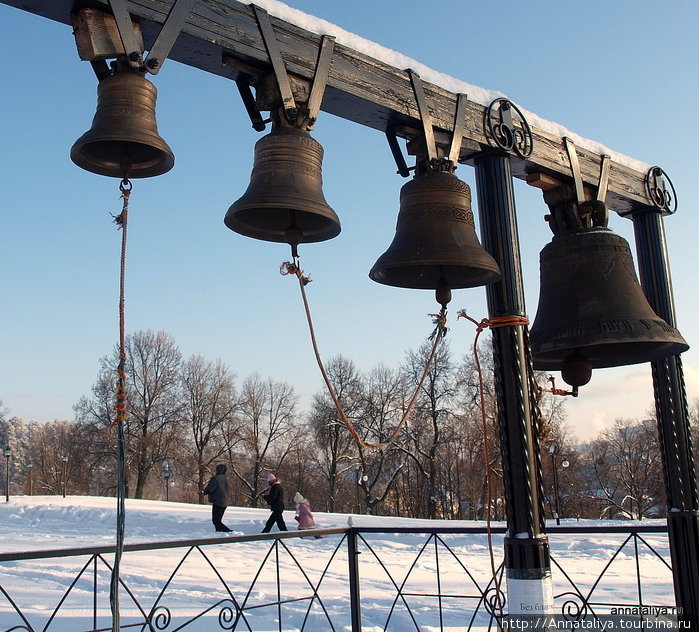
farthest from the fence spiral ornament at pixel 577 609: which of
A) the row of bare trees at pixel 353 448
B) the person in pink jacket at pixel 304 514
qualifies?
the row of bare trees at pixel 353 448

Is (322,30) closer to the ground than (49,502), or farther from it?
farther from it

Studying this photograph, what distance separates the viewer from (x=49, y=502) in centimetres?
2452

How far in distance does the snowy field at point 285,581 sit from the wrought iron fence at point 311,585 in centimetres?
3

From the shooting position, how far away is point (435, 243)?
3461 mm

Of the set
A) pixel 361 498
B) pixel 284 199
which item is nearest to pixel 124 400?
pixel 284 199

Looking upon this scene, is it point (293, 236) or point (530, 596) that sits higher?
point (293, 236)

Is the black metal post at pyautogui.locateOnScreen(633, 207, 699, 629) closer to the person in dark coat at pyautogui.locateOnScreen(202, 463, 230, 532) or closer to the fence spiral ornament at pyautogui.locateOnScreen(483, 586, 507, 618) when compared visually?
the fence spiral ornament at pyautogui.locateOnScreen(483, 586, 507, 618)

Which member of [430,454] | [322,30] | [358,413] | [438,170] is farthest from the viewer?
[358,413]

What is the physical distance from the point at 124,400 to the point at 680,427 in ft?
12.9

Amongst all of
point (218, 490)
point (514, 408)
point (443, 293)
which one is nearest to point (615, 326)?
point (514, 408)

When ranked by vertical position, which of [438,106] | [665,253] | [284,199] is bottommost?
[284,199]

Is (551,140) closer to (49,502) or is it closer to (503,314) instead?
(503,314)

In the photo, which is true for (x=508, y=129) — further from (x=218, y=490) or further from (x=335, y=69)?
(x=218, y=490)

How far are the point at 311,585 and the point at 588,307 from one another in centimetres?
288
